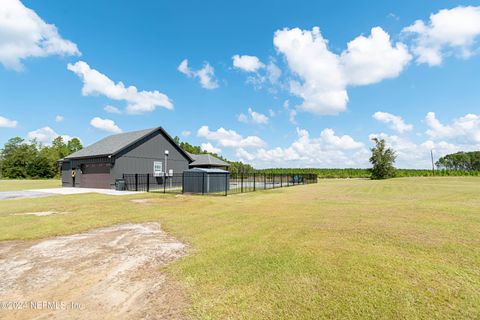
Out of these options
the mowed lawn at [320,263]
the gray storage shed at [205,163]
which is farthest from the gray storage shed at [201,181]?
the gray storage shed at [205,163]

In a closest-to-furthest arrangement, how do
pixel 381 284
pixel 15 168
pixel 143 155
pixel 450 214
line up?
pixel 381 284
pixel 450 214
pixel 143 155
pixel 15 168

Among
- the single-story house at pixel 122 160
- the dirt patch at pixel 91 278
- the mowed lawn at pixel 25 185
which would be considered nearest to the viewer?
the dirt patch at pixel 91 278

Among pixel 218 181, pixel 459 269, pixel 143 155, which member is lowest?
pixel 459 269

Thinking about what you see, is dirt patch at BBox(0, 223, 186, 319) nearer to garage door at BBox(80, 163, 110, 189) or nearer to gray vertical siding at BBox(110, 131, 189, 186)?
gray vertical siding at BBox(110, 131, 189, 186)

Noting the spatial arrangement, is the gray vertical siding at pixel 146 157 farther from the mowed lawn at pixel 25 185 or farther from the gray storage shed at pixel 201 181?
the mowed lawn at pixel 25 185

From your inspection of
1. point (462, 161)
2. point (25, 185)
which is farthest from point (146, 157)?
point (462, 161)

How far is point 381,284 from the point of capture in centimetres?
362

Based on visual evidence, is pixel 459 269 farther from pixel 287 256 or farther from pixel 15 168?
pixel 15 168

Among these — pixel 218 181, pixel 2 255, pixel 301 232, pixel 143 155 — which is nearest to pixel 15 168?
pixel 143 155

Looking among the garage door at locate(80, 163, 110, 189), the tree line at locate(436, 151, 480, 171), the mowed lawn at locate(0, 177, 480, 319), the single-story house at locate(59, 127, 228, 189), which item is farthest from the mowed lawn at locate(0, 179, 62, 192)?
the tree line at locate(436, 151, 480, 171)

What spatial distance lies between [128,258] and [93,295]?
1.42 meters

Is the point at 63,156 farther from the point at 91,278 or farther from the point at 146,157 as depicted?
the point at 91,278

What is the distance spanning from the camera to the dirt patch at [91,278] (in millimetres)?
3033

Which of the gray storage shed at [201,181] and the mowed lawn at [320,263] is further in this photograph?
the gray storage shed at [201,181]
